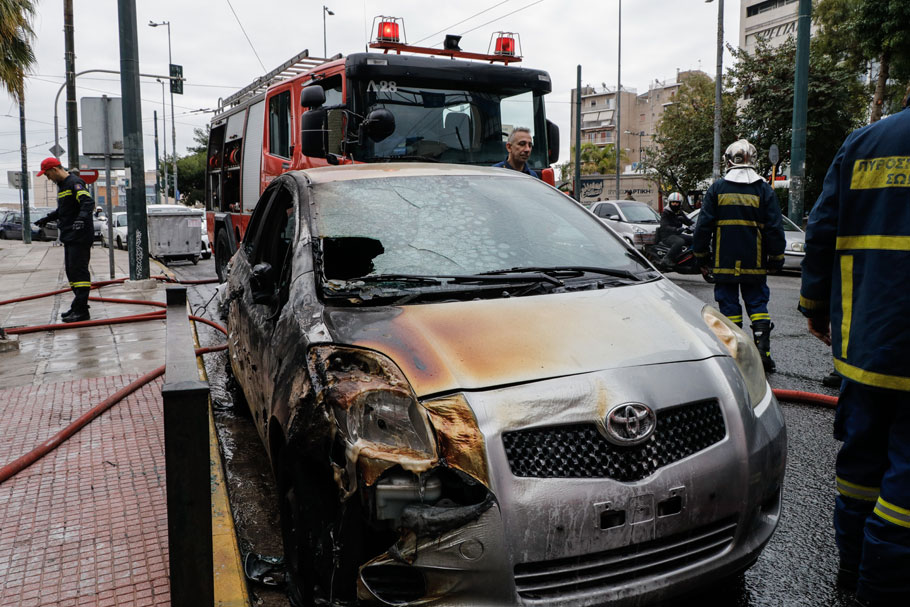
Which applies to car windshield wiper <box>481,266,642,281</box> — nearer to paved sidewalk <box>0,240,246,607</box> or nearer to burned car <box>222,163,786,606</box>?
burned car <box>222,163,786,606</box>

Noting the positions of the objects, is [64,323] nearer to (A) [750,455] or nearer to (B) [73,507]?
(B) [73,507]

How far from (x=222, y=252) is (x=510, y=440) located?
30.9ft

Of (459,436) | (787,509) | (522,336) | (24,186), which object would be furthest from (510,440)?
(24,186)

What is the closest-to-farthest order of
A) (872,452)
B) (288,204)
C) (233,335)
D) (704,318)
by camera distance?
(872,452) < (704,318) < (288,204) < (233,335)

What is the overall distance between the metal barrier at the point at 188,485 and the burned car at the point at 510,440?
370 millimetres

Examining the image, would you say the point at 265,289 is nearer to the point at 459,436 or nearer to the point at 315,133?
the point at 459,436

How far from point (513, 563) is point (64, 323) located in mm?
7470

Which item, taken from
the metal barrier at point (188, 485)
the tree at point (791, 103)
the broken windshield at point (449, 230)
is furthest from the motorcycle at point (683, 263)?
the tree at point (791, 103)

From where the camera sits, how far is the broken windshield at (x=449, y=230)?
3.09 metres

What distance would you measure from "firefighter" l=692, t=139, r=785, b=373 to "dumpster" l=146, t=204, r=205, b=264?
1418cm

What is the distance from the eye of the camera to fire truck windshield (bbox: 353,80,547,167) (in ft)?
24.9

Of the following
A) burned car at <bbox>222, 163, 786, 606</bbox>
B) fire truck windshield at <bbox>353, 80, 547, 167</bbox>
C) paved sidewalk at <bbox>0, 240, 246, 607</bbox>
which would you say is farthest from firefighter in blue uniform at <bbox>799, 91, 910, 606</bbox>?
fire truck windshield at <bbox>353, 80, 547, 167</bbox>

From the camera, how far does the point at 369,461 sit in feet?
6.86

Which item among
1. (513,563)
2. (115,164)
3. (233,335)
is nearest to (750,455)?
(513,563)
